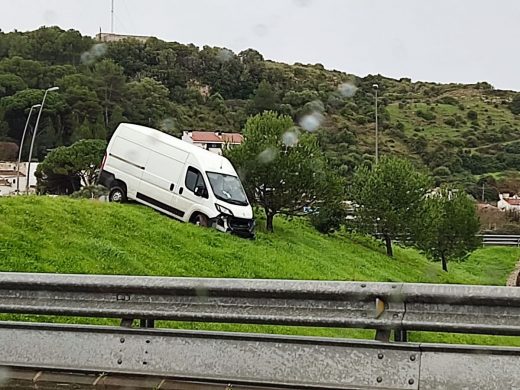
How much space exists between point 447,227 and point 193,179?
20.2 metres

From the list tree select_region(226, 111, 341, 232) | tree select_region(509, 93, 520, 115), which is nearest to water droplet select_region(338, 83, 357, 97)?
tree select_region(509, 93, 520, 115)

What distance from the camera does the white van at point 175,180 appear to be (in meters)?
25.0

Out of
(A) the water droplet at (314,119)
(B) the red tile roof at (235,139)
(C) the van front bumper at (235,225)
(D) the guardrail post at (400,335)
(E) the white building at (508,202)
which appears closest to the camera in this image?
(D) the guardrail post at (400,335)

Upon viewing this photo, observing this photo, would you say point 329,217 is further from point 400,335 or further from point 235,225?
point 400,335

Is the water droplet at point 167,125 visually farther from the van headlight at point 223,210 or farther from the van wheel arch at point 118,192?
the van headlight at point 223,210

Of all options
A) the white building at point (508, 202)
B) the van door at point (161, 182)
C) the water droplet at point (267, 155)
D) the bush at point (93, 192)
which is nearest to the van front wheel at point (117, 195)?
the bush at point (93, 192)

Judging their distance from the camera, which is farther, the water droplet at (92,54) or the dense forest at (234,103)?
the water droplet at (92,54)

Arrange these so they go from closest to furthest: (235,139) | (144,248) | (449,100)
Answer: (144,248)
(235,139)
(449,100)

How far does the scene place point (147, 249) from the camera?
636 inches

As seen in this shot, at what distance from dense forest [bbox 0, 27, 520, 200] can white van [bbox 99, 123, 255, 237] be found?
50.6 feet

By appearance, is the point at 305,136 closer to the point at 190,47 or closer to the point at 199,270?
the point at 199,270

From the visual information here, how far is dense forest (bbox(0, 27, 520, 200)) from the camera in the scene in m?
51.6

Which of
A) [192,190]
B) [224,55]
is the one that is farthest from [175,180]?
[224,55]

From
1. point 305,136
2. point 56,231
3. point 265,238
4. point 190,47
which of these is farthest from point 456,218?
point 190,47
